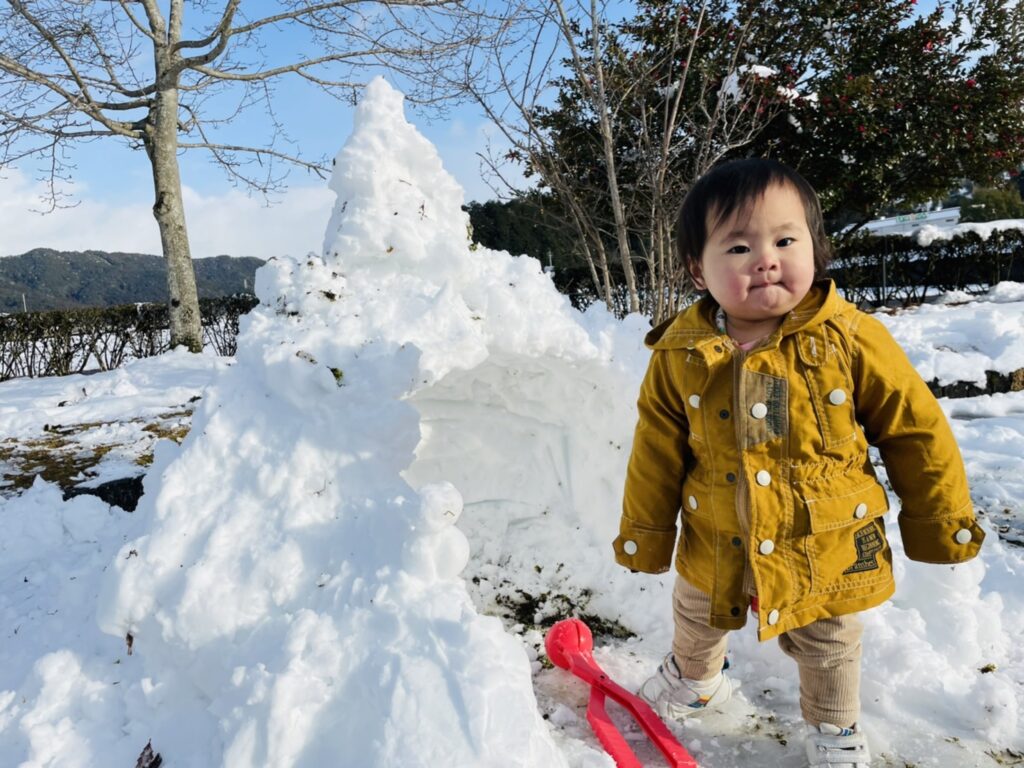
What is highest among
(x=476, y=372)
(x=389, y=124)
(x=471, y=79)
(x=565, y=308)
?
(x=471, y=79)

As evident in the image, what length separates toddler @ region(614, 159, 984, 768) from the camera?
1576mm

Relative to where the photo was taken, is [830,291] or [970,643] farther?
[970,643]

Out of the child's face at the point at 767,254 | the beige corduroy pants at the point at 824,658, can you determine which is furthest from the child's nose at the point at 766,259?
the beige corduroy pants at the point at 824,658

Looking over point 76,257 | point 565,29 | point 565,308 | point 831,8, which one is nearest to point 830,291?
point 565,308

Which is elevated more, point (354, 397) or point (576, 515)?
point (354, 397)

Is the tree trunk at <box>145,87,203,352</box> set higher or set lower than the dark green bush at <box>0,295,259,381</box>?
higher

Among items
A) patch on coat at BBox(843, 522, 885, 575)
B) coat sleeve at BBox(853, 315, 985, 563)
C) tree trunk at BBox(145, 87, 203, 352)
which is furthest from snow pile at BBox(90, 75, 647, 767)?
tree trunk at BBox(145, 87, 203, 352)

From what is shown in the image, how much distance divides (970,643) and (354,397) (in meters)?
2.03

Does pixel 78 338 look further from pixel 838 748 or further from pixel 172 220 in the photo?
pixel 838 748

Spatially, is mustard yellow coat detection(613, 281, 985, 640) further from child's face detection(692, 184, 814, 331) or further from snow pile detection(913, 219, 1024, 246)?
snow pile detection(913, 219, 1024, 246)

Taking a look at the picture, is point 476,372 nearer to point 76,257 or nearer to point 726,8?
point 726,8

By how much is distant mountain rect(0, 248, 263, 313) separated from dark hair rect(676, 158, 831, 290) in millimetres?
75016

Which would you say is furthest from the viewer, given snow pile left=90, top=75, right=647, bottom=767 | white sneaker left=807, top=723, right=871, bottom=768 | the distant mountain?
the distant mountain

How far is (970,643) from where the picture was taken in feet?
6.63
